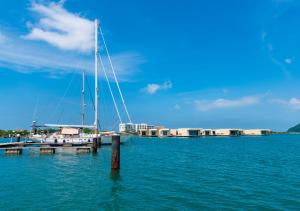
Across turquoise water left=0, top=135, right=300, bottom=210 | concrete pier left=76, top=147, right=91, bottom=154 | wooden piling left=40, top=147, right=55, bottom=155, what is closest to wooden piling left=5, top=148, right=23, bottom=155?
wooden piling left=40, top=147, right=55, bottom=155

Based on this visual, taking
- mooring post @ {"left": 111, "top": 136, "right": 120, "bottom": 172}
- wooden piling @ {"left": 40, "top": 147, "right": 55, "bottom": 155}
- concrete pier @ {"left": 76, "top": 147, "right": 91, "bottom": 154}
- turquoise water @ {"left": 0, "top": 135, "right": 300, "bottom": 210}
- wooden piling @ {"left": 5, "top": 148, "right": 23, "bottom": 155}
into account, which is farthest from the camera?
concrete pier @ {"left": 76, "top": 147, "right": 91, "bottom": 154}

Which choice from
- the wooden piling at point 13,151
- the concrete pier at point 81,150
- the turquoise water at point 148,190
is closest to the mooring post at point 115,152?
the turquoise water at point 148,190

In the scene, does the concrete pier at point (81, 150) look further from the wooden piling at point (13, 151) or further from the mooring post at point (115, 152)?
the mooring post at point (115, 152)

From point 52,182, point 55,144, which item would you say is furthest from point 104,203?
point 55,144

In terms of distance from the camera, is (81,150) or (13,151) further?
(81,150)

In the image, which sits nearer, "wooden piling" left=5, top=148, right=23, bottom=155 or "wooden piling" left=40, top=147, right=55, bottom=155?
"wooden piling" left=5, top=148, right=23, bottom=155

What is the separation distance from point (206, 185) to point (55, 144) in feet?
178

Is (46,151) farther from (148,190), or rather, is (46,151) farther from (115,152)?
(148,190)

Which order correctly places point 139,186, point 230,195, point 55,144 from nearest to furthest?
point 230,195
point 139,186
point 55,144

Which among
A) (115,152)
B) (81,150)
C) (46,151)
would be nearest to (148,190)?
(115,152)

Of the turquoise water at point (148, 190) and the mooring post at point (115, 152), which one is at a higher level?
the mooring post at point (115, 152)

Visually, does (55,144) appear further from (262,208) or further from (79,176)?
(262,208)

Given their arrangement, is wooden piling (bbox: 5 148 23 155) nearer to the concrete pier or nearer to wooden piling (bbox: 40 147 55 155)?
wooden piling (bbox: 40 147 55 155)

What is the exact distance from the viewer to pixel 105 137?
78.7 metres
